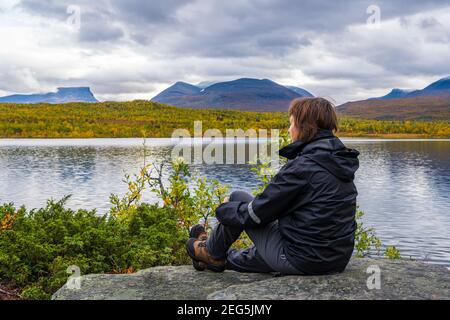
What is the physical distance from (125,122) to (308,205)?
368 ft

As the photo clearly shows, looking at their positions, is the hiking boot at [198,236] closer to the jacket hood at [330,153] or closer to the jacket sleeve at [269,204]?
the jacket sleeve at [269,204]

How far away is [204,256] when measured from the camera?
5434 mm

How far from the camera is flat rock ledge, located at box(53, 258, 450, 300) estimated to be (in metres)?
4.39

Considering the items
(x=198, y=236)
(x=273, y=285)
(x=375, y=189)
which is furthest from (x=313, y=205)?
(x=375, y=189)

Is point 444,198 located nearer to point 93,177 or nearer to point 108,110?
point 93,177

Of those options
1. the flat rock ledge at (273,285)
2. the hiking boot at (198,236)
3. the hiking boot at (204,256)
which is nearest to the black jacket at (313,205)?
the flat rock ledge at (273,285)

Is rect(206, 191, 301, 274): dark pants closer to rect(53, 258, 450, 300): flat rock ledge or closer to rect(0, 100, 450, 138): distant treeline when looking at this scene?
rect(53, 258, 450, 300): flat rock ledge

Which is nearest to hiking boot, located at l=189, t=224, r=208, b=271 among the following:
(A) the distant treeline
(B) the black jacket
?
(B) the black jacket

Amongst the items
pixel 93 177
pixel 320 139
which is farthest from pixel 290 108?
pixel 93 177

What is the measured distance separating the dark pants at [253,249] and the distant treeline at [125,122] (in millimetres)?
91480

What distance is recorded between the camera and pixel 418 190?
1123 inches

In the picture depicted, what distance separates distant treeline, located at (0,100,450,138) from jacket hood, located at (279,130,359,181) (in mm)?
92333

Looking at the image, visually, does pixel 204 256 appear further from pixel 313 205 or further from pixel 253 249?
pixel 313 205
